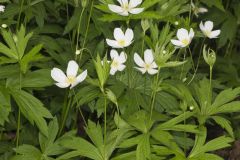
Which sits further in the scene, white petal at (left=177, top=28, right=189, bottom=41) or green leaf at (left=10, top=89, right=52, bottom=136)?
white petal at (left=177, top=28, right=189, bottom=41)

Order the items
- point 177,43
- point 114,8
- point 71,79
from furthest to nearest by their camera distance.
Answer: point 177,43 → point 114,8 → point 71,79

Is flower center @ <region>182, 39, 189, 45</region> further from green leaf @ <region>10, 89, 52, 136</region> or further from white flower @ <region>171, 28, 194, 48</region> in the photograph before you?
green leaf @ <region>10, 89, 52, 136</region>

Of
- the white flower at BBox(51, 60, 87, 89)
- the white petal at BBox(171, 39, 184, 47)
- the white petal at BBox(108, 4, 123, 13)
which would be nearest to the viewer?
the white flower at BBox(51, 60, 87, 89)

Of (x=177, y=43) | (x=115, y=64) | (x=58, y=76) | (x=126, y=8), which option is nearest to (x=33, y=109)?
(x=58, y=76)

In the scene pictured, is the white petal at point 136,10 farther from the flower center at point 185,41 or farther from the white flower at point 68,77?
the white flower at point 68,77

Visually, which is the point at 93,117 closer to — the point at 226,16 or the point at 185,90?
the point at 185,90

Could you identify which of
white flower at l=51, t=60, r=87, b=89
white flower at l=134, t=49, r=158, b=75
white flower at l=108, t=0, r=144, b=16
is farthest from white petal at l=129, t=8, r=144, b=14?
white flower at l=51, t=60, r=87, b=89

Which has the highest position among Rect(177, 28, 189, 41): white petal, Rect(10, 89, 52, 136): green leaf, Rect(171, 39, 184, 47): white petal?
Rect(177, 28, 189, 41): white petal

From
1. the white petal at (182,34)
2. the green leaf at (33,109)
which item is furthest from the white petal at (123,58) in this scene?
the green leaf at (33,109)

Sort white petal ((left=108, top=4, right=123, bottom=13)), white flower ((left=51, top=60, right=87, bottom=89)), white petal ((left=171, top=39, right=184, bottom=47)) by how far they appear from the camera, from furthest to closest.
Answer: white petal ((left=171, top=39, right=184, bottom=47)) → white petal ((left=108, top=4, right=123, bottom=13)) → white flower ((left=51, top=60, right=87, bottom=89))

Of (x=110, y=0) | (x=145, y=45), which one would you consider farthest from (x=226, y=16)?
(x=110, y=0)

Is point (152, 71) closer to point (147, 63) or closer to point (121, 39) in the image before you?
point (147, 63)
